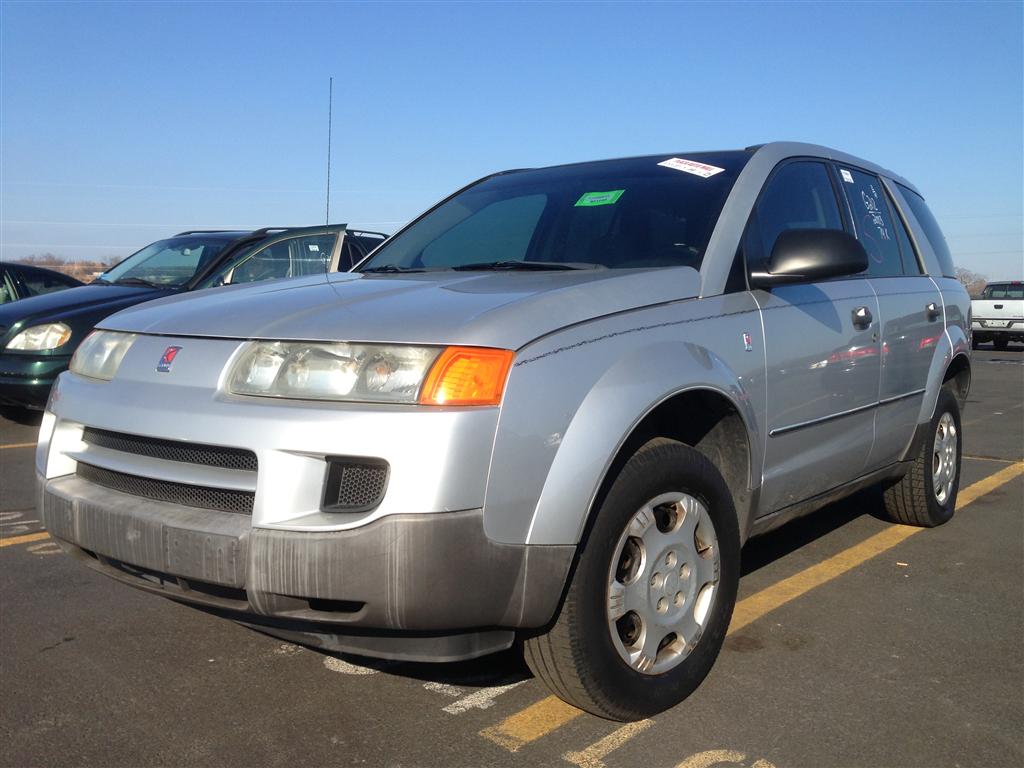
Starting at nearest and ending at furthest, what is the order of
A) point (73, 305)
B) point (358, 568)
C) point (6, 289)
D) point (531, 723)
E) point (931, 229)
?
1. point (358, 568)
2. point (531, 723)
3. point (931, 229)
4. point (73, 305)
5. point (6, 289)

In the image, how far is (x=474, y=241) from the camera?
13.2 ft

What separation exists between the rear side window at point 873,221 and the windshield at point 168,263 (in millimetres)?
5402

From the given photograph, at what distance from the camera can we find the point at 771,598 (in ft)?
13.1

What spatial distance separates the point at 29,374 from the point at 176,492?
5.45m

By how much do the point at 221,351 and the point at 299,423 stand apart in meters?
0.41

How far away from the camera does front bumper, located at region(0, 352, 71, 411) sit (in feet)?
24.1

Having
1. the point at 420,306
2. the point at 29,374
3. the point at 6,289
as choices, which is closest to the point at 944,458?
the point at 420,306

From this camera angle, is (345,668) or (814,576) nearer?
(345,668)

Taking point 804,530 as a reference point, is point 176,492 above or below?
above

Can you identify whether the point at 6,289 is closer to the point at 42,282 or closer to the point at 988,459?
the point at 42,282

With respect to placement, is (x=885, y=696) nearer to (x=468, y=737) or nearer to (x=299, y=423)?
(x=468, y=737)

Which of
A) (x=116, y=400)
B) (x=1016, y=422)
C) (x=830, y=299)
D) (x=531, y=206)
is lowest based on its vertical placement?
(x=1016, y=422)

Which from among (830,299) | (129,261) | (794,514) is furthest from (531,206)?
(129,261)

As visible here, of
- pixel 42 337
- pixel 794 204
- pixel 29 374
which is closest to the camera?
pixel 794 204
